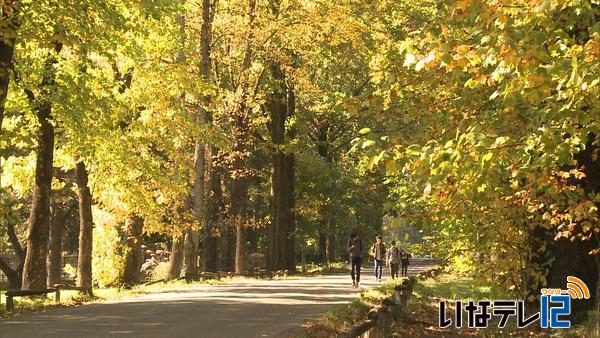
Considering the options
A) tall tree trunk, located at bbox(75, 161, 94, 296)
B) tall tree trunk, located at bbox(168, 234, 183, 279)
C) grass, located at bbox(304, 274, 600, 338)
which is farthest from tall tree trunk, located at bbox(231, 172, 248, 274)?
grass, located at bbox(304, 274, 600, 338)

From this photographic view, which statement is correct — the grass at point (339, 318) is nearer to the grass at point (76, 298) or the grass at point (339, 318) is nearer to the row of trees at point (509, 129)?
the row of trees at point (509, 129)

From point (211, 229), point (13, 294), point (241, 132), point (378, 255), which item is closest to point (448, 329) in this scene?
point (13, 294)

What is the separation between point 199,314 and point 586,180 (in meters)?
8.38

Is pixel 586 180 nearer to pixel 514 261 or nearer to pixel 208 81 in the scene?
pixel 514 261

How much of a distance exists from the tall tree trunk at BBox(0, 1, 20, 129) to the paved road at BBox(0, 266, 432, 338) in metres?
4.91

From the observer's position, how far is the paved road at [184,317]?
13711 millimetres

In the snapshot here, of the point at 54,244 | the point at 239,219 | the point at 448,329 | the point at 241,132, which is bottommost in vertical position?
the point at 448,329

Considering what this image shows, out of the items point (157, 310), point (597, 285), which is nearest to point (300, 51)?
point (157, 310)

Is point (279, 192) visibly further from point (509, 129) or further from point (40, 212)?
point (509, 129)

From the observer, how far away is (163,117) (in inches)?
1070

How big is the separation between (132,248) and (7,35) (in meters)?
19.2

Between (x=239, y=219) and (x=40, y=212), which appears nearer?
(x=40, y=212)

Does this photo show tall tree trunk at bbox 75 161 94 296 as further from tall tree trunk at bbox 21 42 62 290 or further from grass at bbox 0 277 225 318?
tall tree trunk at bbox 21 42 62 290

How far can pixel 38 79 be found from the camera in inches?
800
